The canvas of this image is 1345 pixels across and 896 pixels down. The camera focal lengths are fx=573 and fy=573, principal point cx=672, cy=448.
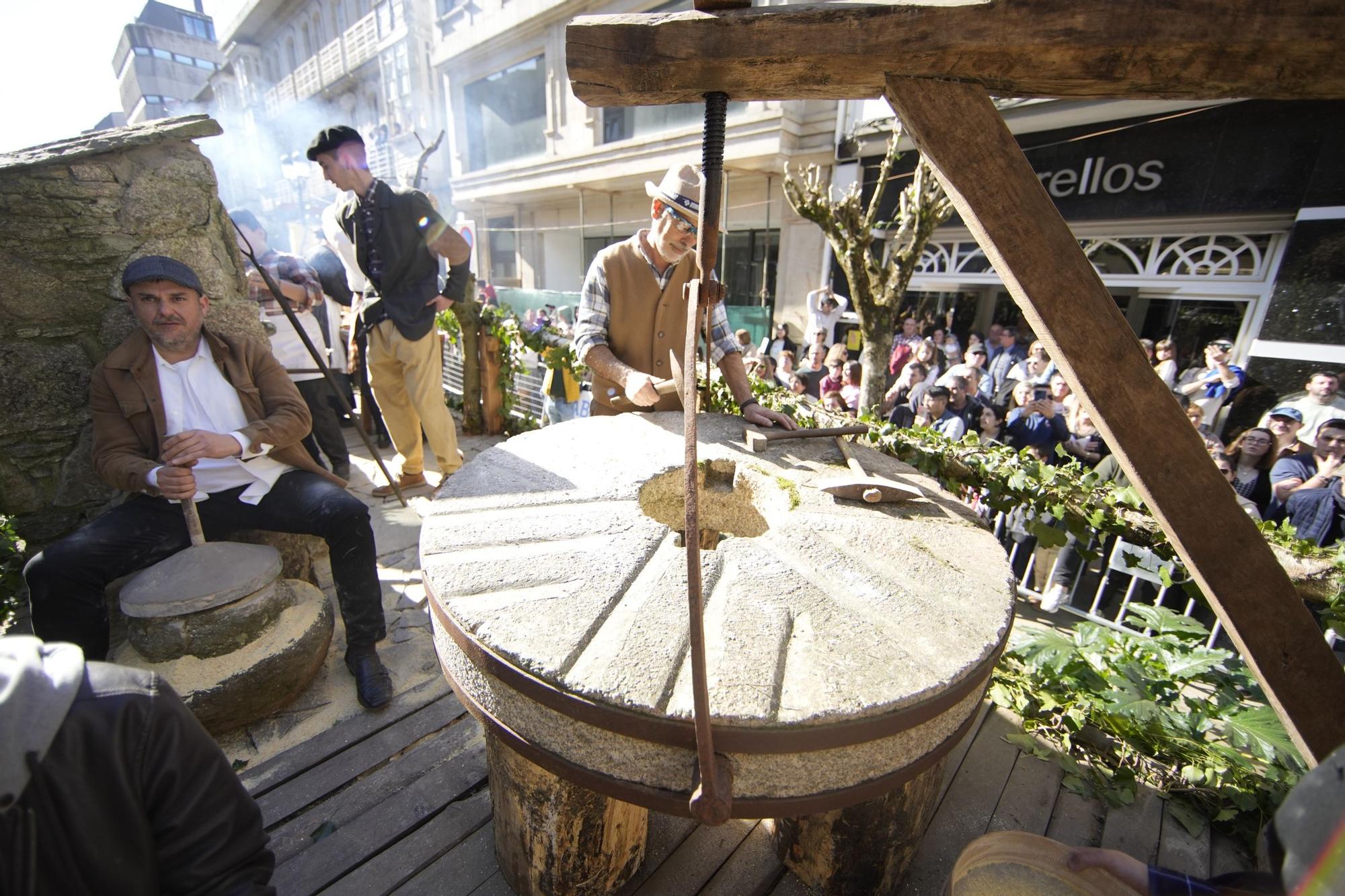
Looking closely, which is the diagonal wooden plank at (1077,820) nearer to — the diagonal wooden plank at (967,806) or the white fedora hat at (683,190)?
the diagonal wooden plank at (967,806)

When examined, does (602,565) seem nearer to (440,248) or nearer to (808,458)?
(808,458)

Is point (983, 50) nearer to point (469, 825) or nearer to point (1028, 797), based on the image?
point (1028, 797)

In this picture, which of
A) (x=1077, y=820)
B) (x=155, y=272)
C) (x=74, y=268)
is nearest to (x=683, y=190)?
(x=155, y=272)

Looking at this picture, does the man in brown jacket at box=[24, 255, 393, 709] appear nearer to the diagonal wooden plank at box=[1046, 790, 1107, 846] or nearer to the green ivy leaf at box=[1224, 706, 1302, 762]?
the diagonal wooden plank at box=[1046, 790, 1107, 846]

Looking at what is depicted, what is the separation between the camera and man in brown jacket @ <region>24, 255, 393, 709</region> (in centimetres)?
217

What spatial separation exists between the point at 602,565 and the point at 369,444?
3.01m

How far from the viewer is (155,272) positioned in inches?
87.4

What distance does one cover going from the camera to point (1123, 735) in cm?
219

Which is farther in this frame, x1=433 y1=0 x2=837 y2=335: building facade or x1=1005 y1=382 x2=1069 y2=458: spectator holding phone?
x1=433 y1=0 x2=837 y2=335: building facade

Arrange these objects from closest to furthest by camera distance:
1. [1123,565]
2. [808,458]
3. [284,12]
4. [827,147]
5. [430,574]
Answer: [430,574], [808,458], [1123,565], [827,147], [284,12]

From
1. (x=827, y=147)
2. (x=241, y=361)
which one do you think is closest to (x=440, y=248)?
(x=241, y=361)

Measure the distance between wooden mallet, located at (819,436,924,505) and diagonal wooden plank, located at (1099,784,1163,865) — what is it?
4.36 ft

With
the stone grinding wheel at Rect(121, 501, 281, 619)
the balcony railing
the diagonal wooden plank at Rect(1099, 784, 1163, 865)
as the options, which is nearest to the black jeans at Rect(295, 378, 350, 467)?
the stone grinding wheel at Rect(121, 501, 281, 619)

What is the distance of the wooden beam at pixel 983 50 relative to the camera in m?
1.00
